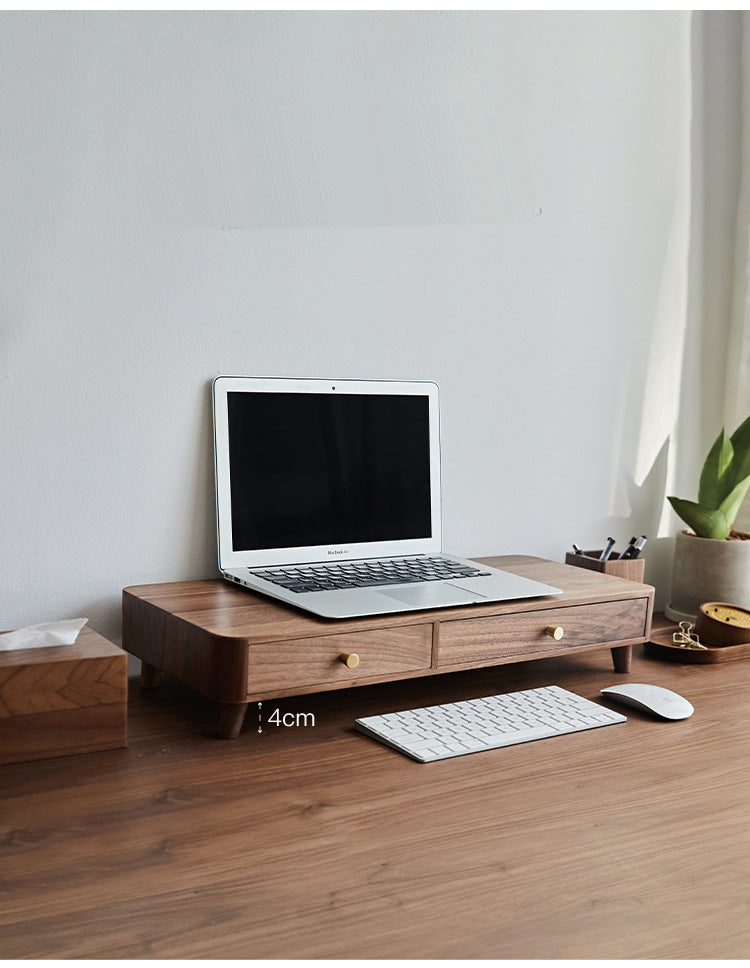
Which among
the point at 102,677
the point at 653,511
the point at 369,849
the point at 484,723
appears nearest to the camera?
the point at 369,849

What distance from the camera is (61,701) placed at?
3.27 feet

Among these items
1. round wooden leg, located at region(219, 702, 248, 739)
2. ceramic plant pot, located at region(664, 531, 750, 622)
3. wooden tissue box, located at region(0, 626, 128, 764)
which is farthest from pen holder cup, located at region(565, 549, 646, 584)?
wooden tissue box, located at region(0, 626, 128, 764)

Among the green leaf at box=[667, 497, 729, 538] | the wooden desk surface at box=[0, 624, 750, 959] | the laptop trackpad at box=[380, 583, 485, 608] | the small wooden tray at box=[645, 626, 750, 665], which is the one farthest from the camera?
the green leaf at box=[667, 497, 729, 538]

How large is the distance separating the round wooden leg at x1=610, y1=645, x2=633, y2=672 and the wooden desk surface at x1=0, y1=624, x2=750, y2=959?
20 centimetres

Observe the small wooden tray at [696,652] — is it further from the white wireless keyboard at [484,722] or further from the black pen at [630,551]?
the white wireless keyboard at [484,722]

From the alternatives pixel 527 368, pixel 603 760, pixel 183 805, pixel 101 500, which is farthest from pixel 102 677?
pixel 527 368

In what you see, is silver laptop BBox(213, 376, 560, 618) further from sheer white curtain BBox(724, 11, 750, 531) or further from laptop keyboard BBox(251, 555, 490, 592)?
sheer white curtain BBox(724, 11, 750, 531)

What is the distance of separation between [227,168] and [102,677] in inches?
28.4

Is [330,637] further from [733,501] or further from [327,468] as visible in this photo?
[733,501]

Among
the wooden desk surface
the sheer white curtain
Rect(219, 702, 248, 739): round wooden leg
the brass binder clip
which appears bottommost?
the wooden desk surface

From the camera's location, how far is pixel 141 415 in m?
1.28

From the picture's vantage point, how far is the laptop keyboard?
123 centimetres

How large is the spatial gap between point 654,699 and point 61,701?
2.39 feet

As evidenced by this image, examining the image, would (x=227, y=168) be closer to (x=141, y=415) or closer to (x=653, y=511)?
(x=141, y=415)
